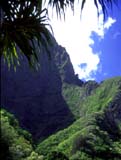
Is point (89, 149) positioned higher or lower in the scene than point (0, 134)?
higher

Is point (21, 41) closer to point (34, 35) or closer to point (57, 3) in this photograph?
point (34, 35)

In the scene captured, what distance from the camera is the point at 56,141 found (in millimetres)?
193250

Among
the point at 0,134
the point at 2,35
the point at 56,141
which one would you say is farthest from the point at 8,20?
the point at 56,141

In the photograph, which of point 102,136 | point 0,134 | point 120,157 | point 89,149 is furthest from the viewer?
point 102,136

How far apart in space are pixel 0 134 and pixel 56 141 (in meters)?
185

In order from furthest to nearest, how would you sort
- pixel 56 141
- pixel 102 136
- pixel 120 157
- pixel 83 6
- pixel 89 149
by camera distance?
pixel 56 141 → pixel 102 136 → pixel 89 149 → pixel 120 157 → pixel 83 6

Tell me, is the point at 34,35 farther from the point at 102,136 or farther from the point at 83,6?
the point at 102,136

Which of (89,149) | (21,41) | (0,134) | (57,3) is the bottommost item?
(0,134)

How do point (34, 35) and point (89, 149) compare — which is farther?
point (89, 149)

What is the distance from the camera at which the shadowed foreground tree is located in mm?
8695

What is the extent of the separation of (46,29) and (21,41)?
0.56 m

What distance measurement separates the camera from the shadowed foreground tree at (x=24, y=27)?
8.70 meters

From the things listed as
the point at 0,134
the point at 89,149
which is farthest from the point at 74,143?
the point at 0,134

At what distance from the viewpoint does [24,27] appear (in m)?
8.77
